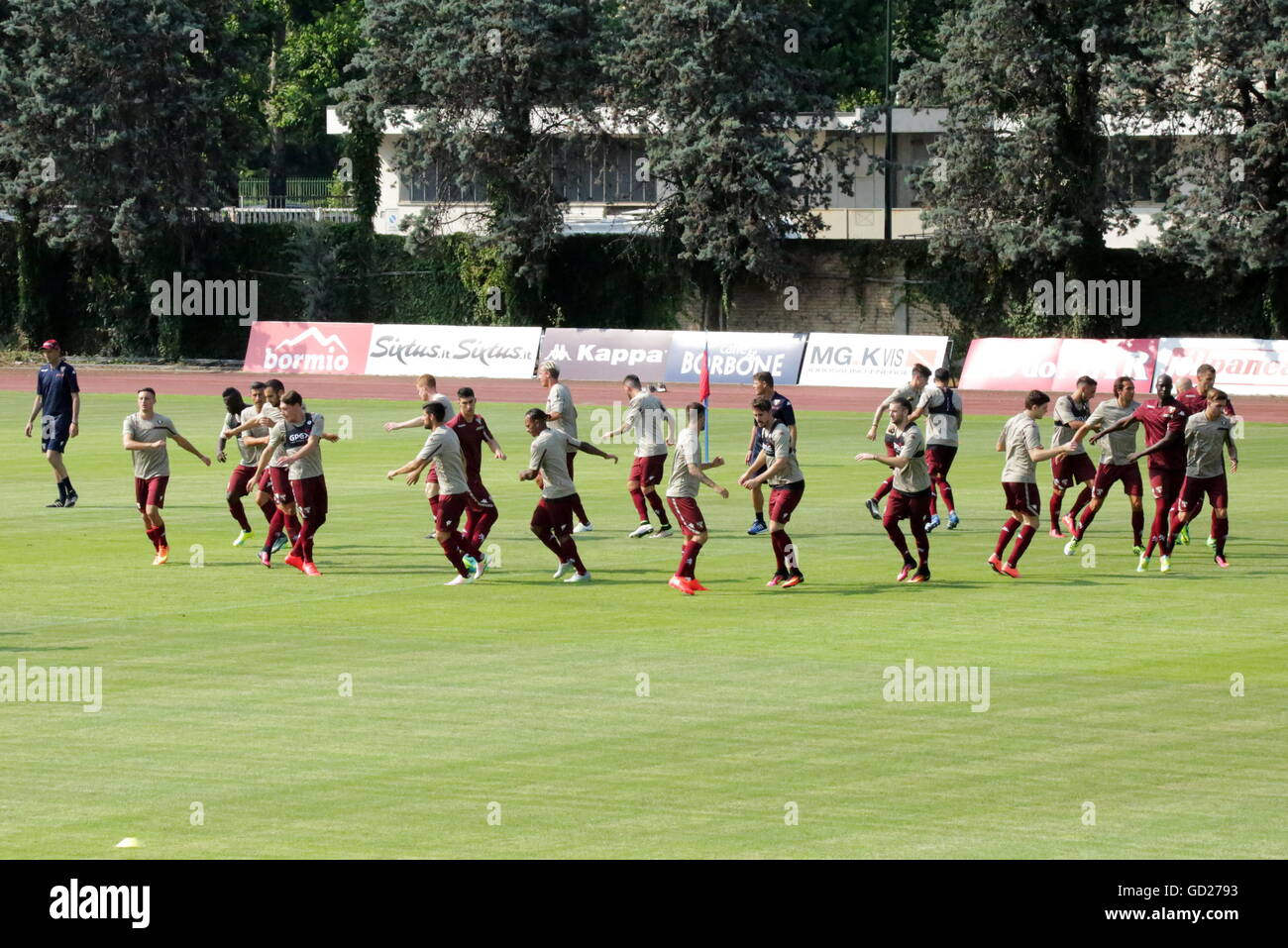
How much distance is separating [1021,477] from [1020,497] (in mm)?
312

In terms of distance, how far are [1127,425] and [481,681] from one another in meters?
11.0

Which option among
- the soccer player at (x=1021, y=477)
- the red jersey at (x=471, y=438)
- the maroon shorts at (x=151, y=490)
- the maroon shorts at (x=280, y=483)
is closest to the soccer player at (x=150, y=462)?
the maroon shorts at (x=151, y=490)

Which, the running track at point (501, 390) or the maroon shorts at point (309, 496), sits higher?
the running track at point (501, 390)

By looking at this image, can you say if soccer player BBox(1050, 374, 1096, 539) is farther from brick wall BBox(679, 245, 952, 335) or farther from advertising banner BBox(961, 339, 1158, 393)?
brick wall BBox(679, 245, 952, 335)

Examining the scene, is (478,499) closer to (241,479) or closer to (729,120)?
(241,479)

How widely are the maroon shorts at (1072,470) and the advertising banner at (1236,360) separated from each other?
23.9 m

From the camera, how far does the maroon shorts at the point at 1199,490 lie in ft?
72.6

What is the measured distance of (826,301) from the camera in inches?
2454

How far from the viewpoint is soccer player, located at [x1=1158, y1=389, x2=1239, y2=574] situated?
71.7ft

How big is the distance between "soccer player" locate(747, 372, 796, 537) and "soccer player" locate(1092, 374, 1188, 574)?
165 inches

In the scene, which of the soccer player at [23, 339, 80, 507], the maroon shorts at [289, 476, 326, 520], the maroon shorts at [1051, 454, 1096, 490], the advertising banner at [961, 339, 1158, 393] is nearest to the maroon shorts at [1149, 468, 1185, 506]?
the maroon shorts at [1051, 454, 1096, 490]

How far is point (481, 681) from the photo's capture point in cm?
1527

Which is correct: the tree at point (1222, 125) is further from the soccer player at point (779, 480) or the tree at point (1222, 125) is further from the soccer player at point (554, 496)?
the soccer player at point (554, 496)

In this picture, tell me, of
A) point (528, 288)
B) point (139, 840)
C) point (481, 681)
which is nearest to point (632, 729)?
point (481, 681)
